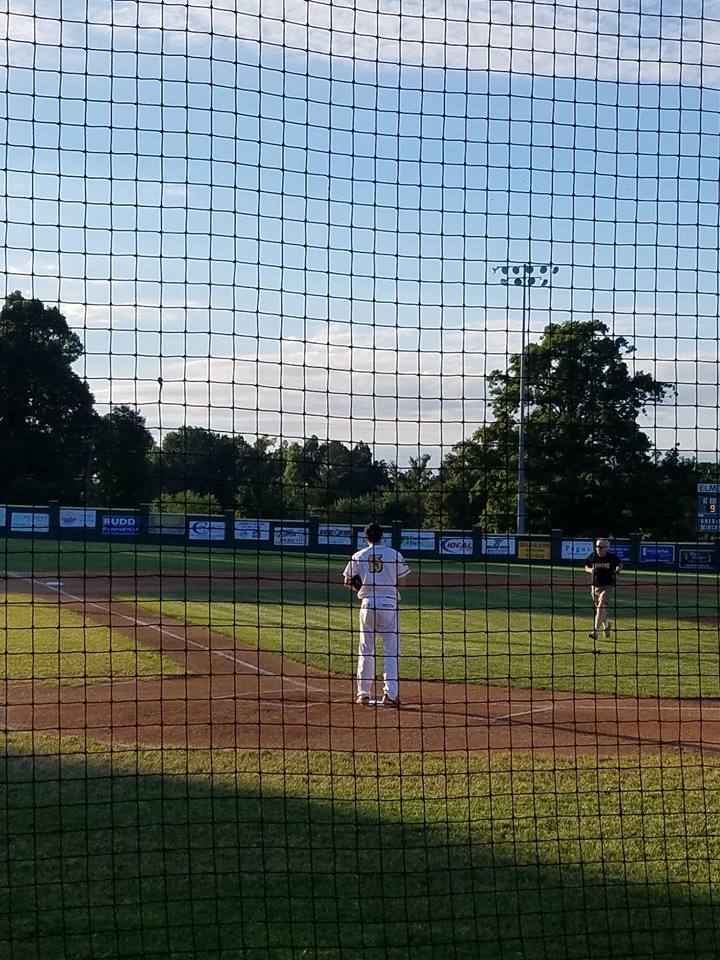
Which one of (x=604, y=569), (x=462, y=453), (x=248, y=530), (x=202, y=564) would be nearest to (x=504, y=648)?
(x=604, y=569)

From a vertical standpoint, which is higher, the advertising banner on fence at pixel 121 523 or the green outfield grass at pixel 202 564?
the advertising banner on fence at pixel 121 523

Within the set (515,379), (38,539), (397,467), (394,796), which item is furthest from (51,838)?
(38,539)

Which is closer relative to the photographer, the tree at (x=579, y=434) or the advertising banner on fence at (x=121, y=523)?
the tree at (x=579, y=434)

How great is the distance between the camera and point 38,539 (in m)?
33.5

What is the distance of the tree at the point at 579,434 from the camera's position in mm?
7293

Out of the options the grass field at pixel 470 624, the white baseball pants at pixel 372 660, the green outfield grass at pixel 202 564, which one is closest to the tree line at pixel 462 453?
the grass field at pixel 470 624

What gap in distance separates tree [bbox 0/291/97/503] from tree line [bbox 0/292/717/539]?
0.02m

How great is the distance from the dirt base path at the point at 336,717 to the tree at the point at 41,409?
1193 mm

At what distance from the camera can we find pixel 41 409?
33.1 feet

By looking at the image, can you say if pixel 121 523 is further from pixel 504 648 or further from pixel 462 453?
pixel 462 453

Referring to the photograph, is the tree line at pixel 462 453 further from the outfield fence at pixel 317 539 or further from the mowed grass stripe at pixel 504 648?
the outfield fence at pixel 317 539

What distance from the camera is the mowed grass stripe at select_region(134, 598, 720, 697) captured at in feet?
39.8

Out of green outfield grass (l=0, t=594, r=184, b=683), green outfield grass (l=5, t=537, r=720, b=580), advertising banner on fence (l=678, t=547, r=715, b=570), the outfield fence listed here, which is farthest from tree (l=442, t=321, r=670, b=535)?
advertising banner on fence (l=678, t=547, r=715, b=570)

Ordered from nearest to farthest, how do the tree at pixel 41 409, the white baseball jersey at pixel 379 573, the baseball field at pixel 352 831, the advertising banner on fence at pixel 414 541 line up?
the baseball field at pixel 352 831 → the tree at pixel 41 409 → the white baseball jersey at pixel 379 573 → the advertising banner on fence at pixel 414 541
